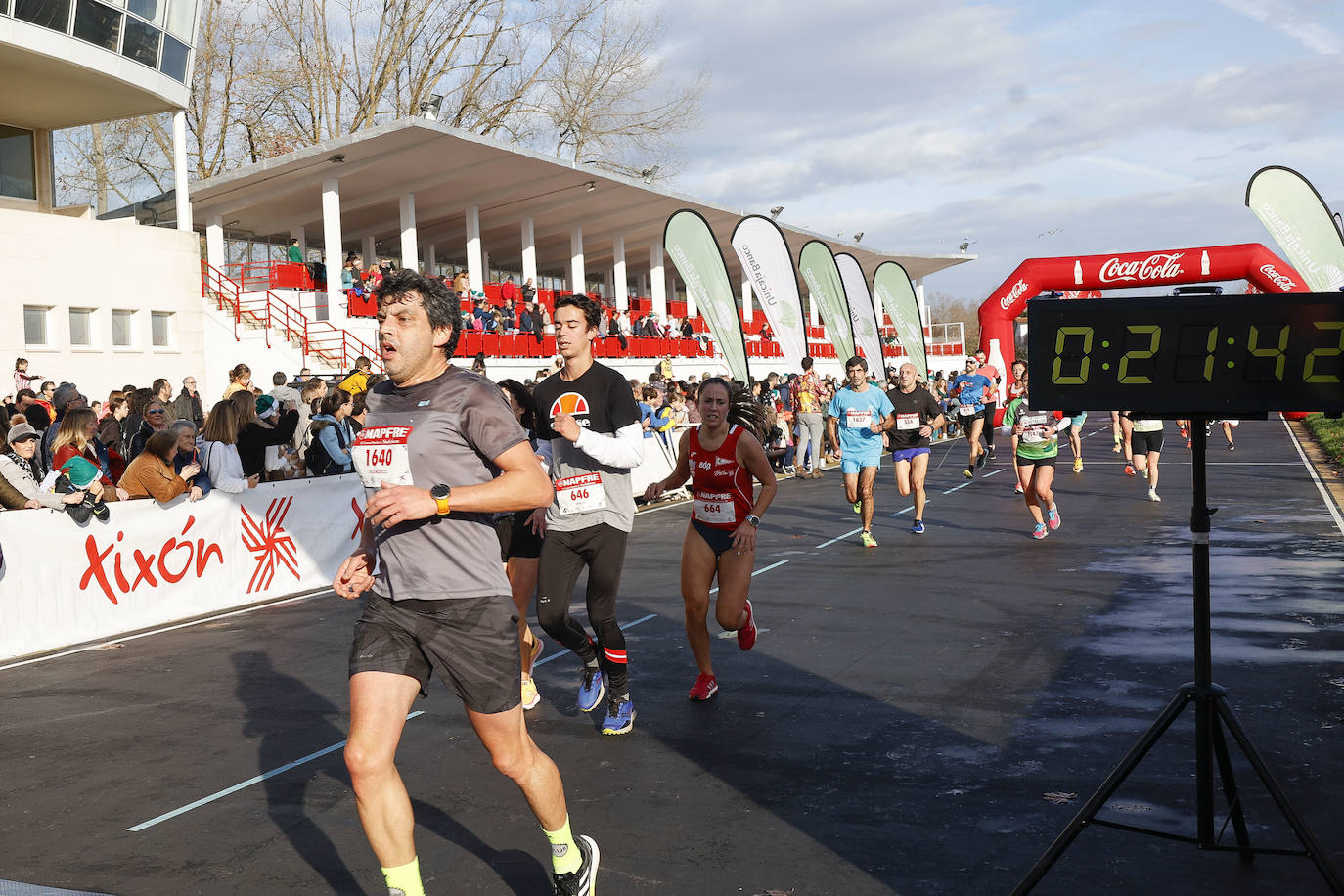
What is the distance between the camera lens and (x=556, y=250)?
48.0 m

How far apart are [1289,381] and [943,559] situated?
8016mm

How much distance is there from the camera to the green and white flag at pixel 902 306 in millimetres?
30844

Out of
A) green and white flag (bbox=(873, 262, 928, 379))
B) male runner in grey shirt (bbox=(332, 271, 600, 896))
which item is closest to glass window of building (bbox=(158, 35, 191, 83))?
green and white flag (bbox=(873, 262, 928, 379))

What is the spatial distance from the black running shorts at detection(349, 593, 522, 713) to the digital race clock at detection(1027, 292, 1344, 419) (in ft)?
6.36

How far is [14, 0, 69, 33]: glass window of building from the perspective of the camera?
69.2ft

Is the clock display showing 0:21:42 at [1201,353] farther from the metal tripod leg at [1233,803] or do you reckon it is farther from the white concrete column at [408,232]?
the white concrete column at [408,232]

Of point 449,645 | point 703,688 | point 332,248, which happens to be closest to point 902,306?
point 332,248

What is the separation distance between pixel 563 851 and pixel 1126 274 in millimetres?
30703

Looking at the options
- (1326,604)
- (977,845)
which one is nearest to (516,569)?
(977,845)

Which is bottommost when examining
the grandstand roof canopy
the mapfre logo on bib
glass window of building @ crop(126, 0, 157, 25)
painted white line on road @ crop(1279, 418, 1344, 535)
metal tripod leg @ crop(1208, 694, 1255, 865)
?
painted white line on road @ crop(1279, 418, 1344, 535)

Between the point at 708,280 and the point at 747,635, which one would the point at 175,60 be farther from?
the point at 747,635

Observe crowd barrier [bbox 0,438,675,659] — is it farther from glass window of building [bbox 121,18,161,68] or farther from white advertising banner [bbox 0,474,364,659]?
glass window of building [bbox 121,18,161,68]

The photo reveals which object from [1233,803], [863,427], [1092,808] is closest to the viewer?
[1092,808]

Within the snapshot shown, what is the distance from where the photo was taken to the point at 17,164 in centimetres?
2547
